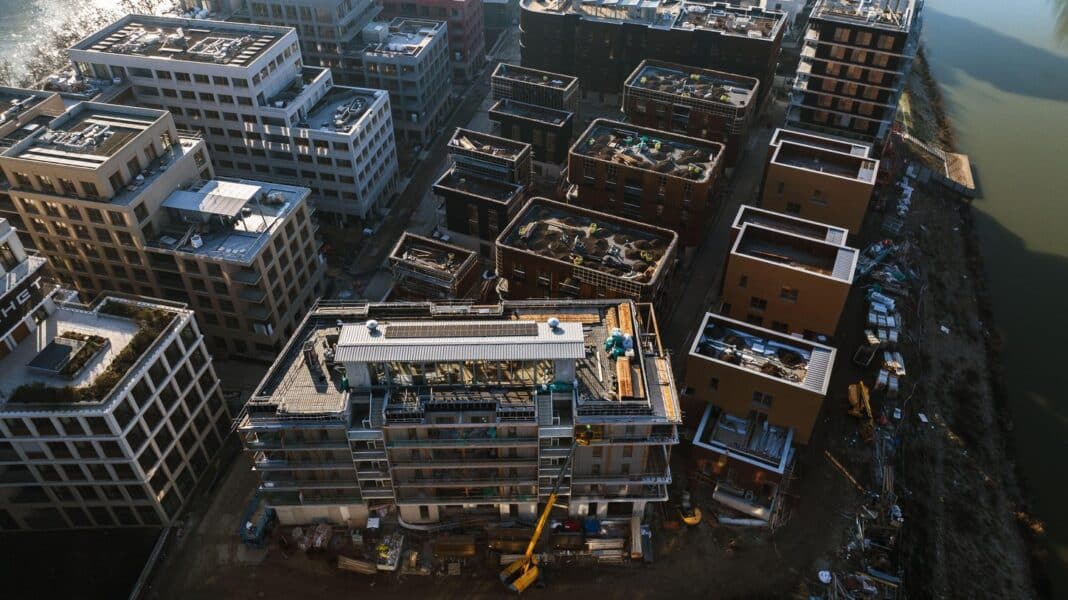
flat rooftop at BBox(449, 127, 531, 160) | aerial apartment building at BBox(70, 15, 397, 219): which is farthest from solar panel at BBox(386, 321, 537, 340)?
aerial apartment building at BBox(70, 15, 397, 219)

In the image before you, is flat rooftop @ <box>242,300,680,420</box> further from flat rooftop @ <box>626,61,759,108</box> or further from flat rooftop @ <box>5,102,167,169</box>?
flat rooftop @ <box>626,61,759,108</box>

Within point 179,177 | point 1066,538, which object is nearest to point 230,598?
point 179,177

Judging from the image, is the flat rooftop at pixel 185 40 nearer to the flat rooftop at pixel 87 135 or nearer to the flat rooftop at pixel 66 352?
the flat rooftop at pixel 87 135

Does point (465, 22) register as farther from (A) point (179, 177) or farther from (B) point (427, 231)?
(A) point (179, 177)

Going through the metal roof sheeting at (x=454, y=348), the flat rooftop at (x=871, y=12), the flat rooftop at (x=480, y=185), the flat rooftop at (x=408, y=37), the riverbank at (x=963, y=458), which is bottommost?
the riverbank at (x=963, y=458)

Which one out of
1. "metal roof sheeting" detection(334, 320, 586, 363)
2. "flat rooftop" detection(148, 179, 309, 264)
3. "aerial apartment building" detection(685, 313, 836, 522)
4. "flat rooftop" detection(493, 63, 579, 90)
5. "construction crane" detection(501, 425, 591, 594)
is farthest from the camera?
"flat rooftop" detection(493, 63, 579, 90)

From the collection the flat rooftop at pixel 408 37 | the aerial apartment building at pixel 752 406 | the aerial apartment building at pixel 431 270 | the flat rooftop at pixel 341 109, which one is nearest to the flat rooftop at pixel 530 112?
the flat rooftop at pixel 408 37

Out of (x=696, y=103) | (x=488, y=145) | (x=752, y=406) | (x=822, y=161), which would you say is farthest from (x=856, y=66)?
(x=752, y=406)

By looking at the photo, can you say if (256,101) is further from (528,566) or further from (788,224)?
(788,224)
